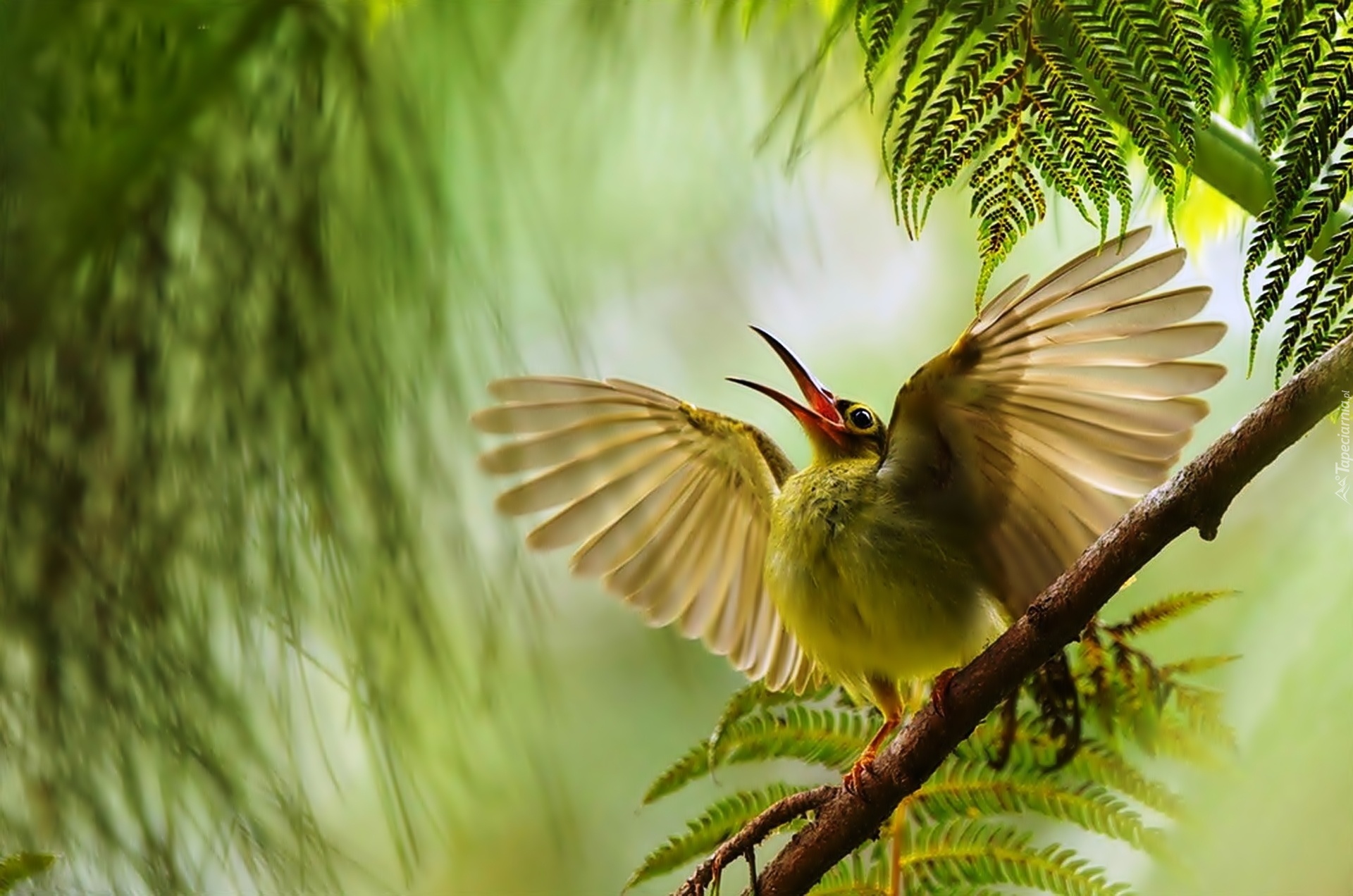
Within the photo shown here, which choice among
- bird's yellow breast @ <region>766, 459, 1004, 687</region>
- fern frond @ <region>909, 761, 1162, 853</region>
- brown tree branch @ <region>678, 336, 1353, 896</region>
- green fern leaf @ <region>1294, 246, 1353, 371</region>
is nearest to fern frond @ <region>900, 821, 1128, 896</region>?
fern frond @ <region>909, 761, 1162, 853</region>

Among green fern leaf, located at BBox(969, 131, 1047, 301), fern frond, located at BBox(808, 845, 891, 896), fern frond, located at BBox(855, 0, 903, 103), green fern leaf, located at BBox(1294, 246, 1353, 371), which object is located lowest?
fern frond, located at BBox(808, 845, 891, 896)

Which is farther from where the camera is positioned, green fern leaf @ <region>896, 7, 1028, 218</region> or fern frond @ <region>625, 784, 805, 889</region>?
fern frond @ <region>625, 784, 805, 889</region>

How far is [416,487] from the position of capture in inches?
30.5

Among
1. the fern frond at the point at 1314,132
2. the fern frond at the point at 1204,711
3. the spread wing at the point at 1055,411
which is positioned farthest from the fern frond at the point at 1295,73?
the fern frond at the point at 1204,711

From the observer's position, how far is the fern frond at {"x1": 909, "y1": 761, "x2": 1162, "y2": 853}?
2.91 ft

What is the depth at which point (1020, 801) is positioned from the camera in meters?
0.90

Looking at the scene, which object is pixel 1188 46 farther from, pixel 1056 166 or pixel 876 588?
pixel 876 588

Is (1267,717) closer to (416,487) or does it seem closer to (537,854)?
(537,854)

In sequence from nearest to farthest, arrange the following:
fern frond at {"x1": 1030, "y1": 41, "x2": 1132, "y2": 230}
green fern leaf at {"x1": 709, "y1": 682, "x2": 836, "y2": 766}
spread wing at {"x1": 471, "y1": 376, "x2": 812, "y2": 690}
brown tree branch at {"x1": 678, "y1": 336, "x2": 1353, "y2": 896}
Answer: brown tree branch at {"x1": 678, "y1": 336, "x2": 1353, "y2": 896} < fern frond at {"x1": 1030, "y1": 41, "x2": 1132, "y2": 230} < green fern leaf at {"x1": 709, "y1": 682, "x2": 836, "y2": 766} < spread wing at {"x1": 471, "y1": 376, "x2": 812, "y2": 690}

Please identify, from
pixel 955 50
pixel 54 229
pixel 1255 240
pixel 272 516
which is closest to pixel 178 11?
pixel 54 229

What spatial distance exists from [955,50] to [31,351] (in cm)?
53

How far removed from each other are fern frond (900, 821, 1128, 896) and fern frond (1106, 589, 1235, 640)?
0.15m

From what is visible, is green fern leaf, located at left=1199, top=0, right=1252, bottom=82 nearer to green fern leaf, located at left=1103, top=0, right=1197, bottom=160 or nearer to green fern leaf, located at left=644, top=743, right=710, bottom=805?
green fern leaf, located at left=1103, top=0, right=1197, bottom=160

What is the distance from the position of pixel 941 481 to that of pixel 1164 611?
6.5 inches
